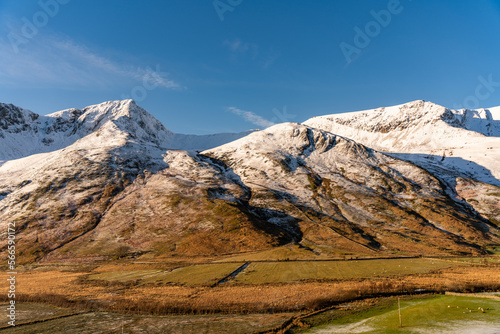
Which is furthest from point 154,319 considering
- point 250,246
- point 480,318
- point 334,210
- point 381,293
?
point 334,210

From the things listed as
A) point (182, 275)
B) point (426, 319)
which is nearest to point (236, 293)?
point (182, 275)

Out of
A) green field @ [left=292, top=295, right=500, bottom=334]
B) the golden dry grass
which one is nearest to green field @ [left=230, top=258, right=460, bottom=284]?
the golden dry grass

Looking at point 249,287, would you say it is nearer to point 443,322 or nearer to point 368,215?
point 443,322

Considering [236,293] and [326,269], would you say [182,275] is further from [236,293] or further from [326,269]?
[326,269]

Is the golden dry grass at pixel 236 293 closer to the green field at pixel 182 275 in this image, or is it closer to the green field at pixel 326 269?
the green field at pixel 182 275

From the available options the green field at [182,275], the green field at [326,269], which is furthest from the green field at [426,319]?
the green field at [182,275]

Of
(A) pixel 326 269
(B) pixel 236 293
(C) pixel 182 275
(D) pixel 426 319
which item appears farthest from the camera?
(A) pixel 326 269
